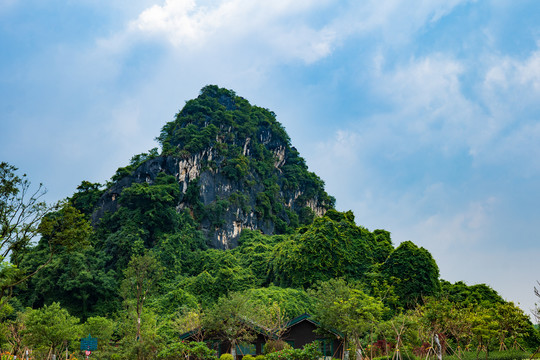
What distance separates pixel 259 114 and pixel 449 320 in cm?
6630

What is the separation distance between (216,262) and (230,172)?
18.8 metres

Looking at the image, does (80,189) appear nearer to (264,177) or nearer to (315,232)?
(264,177)

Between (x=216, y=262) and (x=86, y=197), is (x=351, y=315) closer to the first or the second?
(x=216, y=262)

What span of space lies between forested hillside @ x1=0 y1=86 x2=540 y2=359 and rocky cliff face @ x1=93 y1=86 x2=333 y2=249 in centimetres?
21

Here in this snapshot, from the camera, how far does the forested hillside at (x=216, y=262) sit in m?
24.6

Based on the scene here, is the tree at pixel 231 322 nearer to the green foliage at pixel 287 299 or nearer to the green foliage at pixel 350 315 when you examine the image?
the green foliage at pixel 350 315

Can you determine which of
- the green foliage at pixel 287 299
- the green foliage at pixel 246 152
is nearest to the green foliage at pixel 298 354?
the green foliage at pixel 287 299

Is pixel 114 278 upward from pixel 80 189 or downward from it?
downward

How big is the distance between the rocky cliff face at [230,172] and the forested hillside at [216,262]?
210mm

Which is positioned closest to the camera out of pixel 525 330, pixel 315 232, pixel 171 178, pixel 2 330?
pixel 525 330

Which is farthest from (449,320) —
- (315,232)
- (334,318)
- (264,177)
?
(264,177)

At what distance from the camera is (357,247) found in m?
47.5

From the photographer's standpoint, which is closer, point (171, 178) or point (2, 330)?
point (2, 330)

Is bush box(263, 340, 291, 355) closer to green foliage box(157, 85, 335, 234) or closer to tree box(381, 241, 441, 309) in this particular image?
tree box(381, 241, 441, 309)
